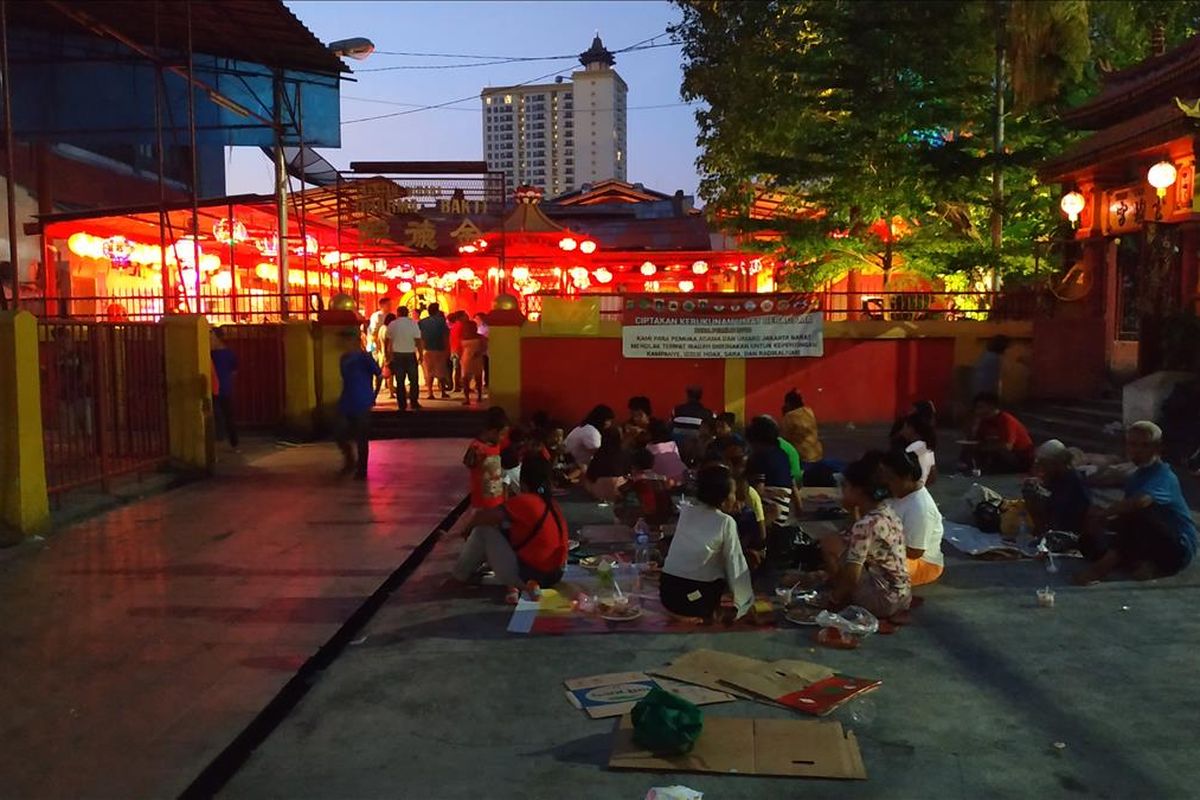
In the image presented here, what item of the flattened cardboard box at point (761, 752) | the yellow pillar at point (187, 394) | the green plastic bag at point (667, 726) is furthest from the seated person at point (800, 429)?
the yellow pillar at point (187, 394)

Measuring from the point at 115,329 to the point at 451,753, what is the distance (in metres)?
7.97

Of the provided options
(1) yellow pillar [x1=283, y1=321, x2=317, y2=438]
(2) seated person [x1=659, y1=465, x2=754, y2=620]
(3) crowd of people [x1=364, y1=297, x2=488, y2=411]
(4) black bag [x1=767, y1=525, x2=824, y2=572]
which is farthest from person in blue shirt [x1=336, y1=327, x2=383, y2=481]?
(2) seated person [x1=659, y1=465, x2=754, y2=620]

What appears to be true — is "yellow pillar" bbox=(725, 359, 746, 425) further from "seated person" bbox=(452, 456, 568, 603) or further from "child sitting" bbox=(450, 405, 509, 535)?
"seated person" bbox=(452, 456, 568, 603)

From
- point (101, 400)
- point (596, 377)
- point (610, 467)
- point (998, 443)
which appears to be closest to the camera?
point (610, 467)

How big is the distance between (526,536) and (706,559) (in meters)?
1.36

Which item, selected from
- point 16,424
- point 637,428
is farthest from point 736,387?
point 16,424

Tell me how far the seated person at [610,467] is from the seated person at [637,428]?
1.00 feet

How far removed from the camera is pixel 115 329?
1028 centimetres

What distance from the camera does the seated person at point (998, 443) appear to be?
35.9 feet

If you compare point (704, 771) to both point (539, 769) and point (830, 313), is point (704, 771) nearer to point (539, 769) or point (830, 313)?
point (539, 769)

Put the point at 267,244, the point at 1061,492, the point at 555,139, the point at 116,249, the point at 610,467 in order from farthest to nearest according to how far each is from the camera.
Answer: the point at 555,139, the point at 267,244, the point at 116,249, the point at 610,467, the point at 1061,492

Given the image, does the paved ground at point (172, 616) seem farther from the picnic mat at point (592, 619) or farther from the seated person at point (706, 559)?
the seated person at point (706, 559)

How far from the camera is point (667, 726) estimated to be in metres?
4.07

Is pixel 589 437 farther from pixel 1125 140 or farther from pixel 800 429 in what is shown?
pixel 1125 140
